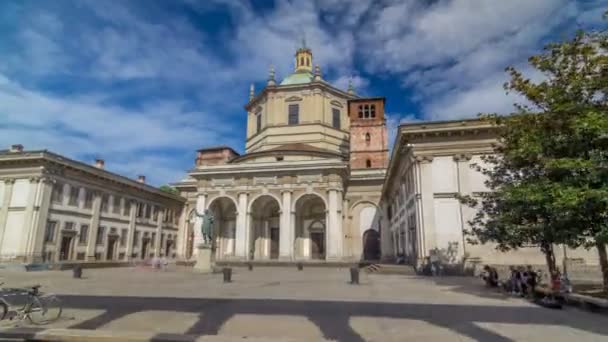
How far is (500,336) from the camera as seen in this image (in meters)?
6.00

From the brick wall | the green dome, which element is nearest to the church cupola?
the green dome

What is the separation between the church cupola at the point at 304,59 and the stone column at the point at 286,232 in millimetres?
25021

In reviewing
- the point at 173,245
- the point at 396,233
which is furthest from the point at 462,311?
the point at 173,245

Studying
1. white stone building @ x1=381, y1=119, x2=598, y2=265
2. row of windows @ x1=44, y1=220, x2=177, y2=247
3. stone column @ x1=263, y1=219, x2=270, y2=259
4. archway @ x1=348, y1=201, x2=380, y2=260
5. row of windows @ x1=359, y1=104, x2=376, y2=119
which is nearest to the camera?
white stone building @ x1=381, y1=119, x2=598, y2=265

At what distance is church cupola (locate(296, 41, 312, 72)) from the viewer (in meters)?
53.9

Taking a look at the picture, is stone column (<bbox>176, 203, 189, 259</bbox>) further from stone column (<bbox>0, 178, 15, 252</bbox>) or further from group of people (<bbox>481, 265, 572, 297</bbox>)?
group of people (<bbox>481, 265, 572, 297</bbox>)

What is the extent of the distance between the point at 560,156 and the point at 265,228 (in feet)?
110

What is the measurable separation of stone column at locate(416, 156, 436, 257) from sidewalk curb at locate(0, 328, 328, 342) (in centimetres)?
1630

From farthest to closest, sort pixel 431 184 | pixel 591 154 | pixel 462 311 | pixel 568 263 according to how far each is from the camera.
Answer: pixel 431 184, pixel 568 263, pixel 591 154, pixel 462 311

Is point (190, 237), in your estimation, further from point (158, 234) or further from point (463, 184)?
point (463, 184)

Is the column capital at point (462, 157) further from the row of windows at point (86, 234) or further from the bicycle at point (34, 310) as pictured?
the row of windows at point (86, 234)

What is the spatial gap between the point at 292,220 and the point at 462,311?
28552 mm

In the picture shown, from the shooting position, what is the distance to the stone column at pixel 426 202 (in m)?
20.1

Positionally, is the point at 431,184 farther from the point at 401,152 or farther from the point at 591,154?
the point at 591,154
